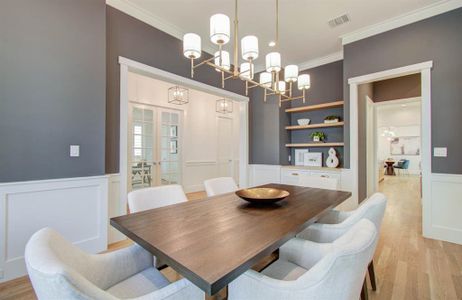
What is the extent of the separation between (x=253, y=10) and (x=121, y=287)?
A: 10.4 feet

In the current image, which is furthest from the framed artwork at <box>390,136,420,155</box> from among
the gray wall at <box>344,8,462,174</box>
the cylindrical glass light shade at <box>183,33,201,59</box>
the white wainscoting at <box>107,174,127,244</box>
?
the white wainscoting at <box>107,174,127,244</box>

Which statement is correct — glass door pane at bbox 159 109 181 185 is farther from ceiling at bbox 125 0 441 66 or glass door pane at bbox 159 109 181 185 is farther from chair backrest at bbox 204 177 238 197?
chair backrest at bbox 204 177 238 197

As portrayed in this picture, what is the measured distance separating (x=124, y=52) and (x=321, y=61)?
3.53 m

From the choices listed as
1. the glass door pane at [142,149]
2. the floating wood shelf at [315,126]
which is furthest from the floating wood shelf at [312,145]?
the glass door pane at [142,149]

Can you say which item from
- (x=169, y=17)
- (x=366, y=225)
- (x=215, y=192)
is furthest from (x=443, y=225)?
(x=169, y=17)

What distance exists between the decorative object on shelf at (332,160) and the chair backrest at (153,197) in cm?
308

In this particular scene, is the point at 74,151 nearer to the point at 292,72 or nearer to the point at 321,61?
the point at 292,72

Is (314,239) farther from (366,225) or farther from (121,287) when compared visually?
(121,287)

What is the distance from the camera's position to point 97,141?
2336 millimetres

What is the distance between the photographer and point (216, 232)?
1148 millimetres

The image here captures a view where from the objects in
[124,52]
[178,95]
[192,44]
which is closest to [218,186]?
[192,44]

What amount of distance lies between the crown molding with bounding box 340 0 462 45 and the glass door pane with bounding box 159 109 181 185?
410 centimetres

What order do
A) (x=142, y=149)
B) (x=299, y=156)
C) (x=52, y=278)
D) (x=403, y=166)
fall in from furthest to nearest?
1. (x=403, y=166)
2. (x=142, y=149)
3. (x=299, y=156)
4. (x=52, y=278)

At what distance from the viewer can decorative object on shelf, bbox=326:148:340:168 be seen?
3918 mm
